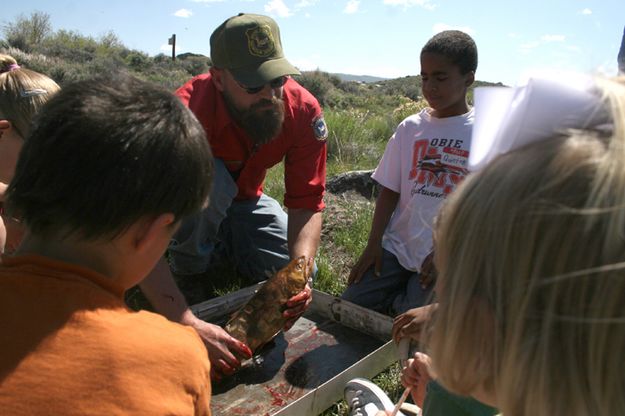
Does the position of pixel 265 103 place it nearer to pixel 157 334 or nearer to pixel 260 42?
pixel 260 42

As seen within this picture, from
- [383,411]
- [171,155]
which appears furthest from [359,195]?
[171,155]

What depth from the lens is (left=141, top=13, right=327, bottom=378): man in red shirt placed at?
10.6ft

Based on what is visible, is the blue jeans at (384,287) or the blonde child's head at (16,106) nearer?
the blonde child's head at (16,106)

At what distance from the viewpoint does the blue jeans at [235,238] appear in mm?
3673

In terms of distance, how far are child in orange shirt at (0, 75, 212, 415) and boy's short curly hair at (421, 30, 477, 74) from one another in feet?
7.99

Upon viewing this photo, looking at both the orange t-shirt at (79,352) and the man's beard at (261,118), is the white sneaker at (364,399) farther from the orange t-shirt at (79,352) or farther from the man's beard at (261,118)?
the man's beard at (261,118)

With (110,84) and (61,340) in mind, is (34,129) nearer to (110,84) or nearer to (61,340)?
(110,84)

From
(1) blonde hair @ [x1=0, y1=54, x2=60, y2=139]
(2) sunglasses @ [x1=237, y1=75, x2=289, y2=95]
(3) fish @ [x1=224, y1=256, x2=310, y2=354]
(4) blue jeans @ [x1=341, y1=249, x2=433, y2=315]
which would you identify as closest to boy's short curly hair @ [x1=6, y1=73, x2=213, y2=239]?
(3) fish @ [x1=224, y1=256, x2=310, y2=354]

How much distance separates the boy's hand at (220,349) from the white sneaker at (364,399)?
509 millimetres

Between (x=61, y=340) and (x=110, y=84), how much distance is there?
24.8 inches

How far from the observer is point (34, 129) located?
4.20 feet

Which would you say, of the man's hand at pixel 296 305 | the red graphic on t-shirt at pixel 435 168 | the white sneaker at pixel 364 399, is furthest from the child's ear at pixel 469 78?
the white sneaker at pixel 364 399

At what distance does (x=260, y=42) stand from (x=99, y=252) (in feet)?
7.35

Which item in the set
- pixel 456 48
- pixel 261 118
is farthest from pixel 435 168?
pixel 261 118
